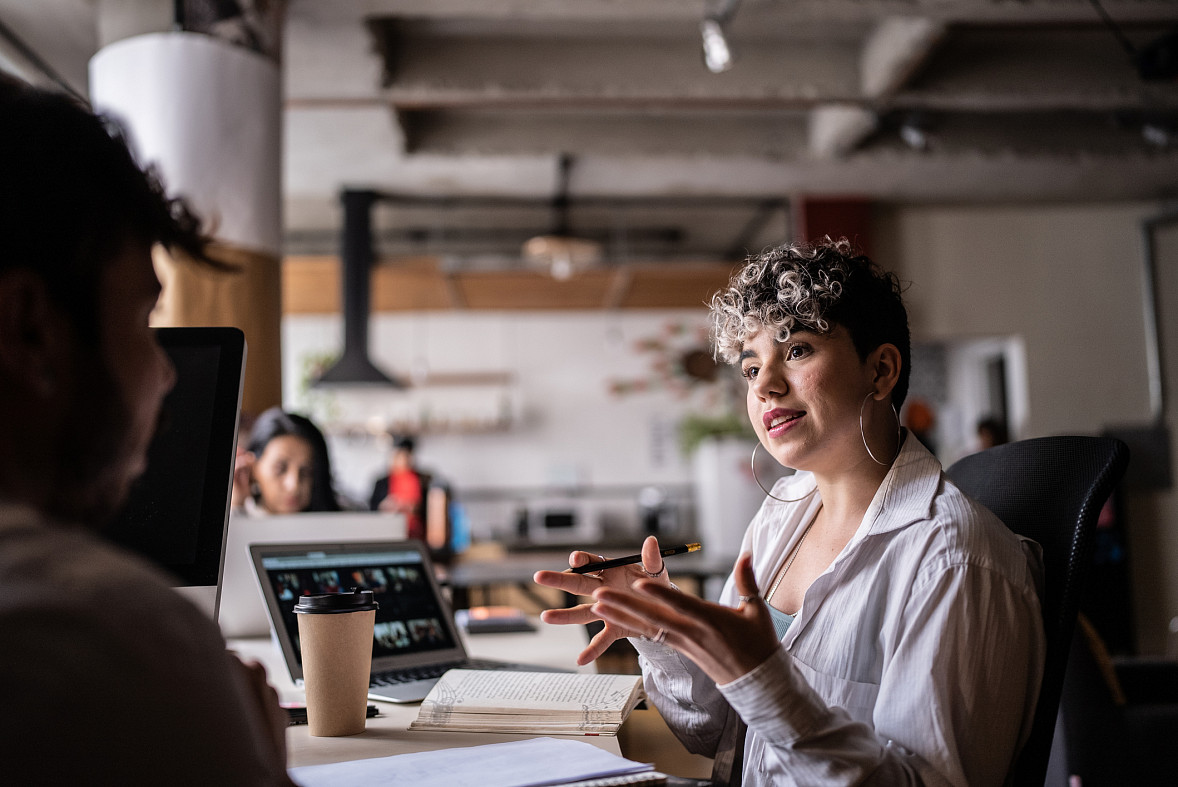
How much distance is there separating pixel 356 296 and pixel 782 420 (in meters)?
5.35

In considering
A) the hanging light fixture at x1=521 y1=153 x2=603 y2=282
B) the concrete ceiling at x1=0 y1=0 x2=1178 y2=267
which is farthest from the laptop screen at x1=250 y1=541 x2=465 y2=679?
the hanging light fixture at x1=521 y1=153 x2=603 y2=282

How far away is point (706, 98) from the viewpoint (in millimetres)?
4855

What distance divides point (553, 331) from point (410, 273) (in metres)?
2.22

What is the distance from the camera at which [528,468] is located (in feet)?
31.0

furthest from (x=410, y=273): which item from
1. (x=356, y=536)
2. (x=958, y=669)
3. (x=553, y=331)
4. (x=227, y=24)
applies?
(x=958, y=669)

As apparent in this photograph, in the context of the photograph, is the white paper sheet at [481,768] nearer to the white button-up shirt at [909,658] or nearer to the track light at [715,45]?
the white button-up shirt at [909,658]

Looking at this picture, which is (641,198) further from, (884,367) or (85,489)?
(85,489)

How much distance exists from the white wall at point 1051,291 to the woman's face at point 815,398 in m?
5.74

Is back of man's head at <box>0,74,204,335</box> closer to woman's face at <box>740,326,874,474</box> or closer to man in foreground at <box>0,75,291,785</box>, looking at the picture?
man in foreground at <box>0,75,291,785</box>

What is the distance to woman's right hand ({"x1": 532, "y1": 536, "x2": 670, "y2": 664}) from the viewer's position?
1303 millimetres

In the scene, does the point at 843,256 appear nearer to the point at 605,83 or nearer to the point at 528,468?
the point at 605,83

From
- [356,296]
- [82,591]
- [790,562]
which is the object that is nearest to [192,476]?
[82,591]

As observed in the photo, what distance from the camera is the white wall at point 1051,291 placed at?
22.4ft

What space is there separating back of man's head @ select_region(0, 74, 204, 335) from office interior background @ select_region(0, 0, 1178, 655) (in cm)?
284
